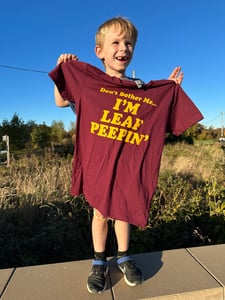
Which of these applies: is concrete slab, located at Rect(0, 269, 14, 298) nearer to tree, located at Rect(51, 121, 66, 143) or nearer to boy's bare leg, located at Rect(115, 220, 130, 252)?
boy's bare leg, located at Rect(115, 220, 130, 252)

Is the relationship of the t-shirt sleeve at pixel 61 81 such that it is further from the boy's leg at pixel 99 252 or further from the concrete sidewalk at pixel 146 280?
the concrete sidewalk at pixel 146 280

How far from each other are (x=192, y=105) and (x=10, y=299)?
1.93 meters

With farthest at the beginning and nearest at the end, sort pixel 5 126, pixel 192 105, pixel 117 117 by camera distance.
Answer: pixel 5 126 < pixel 192 105 < pixel 117 117

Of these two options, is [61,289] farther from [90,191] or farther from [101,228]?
[90,191]

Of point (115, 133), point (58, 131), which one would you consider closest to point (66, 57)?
point (115, 133)

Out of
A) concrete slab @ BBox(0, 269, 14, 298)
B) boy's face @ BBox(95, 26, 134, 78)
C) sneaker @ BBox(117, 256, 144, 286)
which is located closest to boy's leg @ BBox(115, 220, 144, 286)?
sneaker @ BBox(117, 256, 144, 286)

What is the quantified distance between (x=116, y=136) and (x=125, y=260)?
96 centimetres

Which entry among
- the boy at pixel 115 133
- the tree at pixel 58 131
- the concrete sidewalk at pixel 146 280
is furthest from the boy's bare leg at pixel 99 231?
the tree at pixel 58 131

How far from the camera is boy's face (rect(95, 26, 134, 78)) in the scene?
2244 millimetres

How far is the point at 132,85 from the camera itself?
2.31m

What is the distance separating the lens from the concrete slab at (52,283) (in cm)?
212

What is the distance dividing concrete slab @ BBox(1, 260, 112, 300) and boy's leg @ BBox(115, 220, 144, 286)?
0.18 metres

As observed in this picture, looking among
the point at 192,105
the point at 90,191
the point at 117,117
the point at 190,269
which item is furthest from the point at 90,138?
the point at 190,269

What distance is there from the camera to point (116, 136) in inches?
88.9
